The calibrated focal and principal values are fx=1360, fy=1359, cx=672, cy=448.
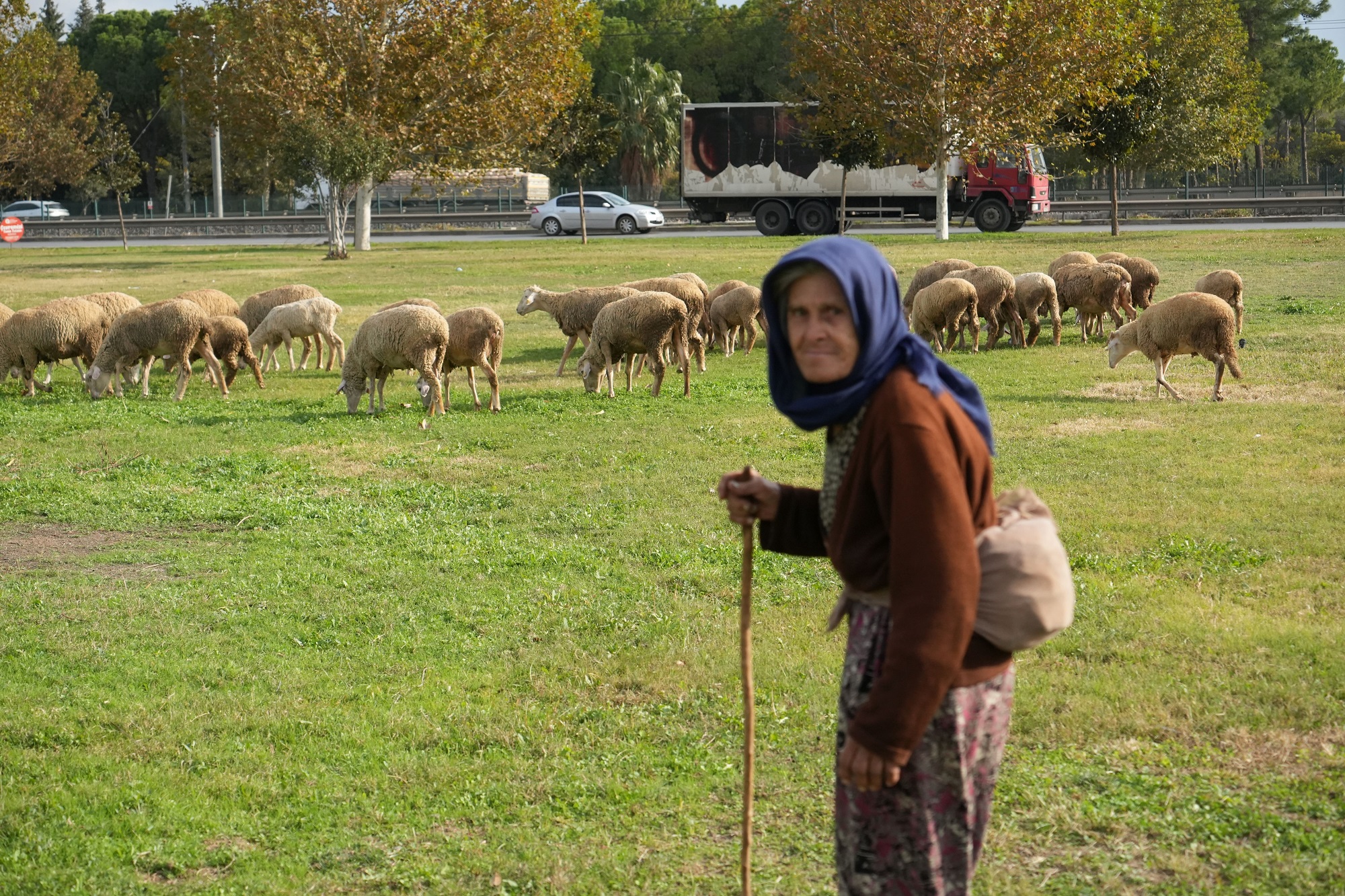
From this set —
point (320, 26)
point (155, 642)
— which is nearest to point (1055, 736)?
point (155, 642)

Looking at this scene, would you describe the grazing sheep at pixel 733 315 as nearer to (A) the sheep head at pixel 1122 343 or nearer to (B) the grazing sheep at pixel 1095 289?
(B) the grazing sheep at pixel 1095 289

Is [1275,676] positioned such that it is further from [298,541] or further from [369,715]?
[298,541]

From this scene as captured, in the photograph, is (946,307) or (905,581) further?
(946,307)

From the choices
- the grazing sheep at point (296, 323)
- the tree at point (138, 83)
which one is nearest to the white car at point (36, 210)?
the tree at point (138, 83)

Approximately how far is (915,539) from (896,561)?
0.06 meters

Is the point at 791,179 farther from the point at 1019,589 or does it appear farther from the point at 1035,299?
the point at 1019,589

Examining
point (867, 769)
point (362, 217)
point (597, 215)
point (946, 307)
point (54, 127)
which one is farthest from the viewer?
point (54, 127)

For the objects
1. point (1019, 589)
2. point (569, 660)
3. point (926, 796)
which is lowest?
point (569, 660)

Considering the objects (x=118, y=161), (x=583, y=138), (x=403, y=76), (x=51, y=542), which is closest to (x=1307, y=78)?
(x=583, y=138)

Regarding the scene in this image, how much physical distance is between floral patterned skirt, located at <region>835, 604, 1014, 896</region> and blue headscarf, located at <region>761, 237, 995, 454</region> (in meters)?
0.46

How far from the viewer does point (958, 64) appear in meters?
39.2

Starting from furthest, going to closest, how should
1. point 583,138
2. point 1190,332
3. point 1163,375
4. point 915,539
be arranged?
point 583,138
point 1163,375
point 1190,332
point 915,539

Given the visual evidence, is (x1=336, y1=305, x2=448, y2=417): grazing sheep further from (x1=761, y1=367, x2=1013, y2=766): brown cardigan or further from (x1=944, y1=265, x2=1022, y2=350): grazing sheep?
(x1=761, y1=367, x2=1013, y2=766): brown cardigan

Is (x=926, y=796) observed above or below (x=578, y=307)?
below
